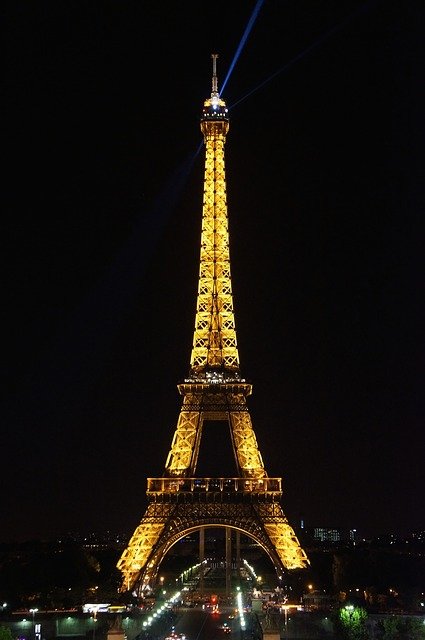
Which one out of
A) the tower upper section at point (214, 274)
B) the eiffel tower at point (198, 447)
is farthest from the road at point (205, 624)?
the tower upper section at point (214, 274)

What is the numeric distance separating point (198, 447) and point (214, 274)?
12.3 m

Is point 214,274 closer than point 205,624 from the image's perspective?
No

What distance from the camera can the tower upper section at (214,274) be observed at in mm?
69688

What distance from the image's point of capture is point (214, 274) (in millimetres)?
70812

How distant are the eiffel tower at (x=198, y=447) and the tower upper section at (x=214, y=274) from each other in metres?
0.07

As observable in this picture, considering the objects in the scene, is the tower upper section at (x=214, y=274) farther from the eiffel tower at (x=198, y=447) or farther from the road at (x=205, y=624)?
the road at (x=205, y=624)

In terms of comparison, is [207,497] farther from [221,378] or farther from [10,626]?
[10,626]

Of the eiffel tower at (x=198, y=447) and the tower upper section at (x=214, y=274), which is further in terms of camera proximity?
the tower upper section at (x=214, y=274)

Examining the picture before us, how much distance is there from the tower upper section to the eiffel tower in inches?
2.8

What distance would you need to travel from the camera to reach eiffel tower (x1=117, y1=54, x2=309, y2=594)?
64938 millimetres

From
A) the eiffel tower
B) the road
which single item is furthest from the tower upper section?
the road

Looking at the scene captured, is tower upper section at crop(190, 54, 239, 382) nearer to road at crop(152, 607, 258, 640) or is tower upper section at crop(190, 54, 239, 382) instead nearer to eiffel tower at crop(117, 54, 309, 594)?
eiffel tower at crop(117, 54, 309, 594)

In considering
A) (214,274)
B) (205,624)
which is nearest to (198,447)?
(214,274)

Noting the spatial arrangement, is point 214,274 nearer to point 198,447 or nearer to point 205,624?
point 198,447
